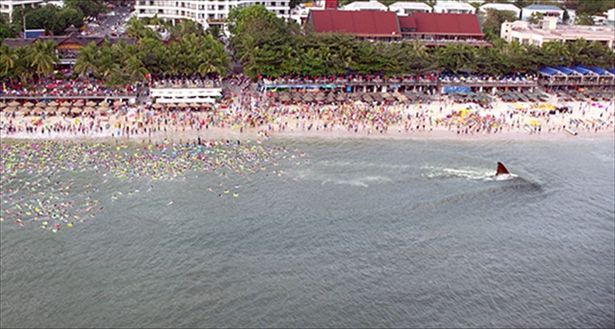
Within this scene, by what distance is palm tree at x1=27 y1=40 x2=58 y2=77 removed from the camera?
80562 millimetres

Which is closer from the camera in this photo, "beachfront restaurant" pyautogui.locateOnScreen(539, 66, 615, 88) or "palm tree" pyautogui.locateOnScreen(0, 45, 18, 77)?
"palm tree" pyautogui.locateOnScreen(0, 45, 18, 77)

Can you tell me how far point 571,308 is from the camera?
143 ft

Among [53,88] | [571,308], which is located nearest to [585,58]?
[571,308]

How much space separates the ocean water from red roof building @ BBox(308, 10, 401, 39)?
154 feet

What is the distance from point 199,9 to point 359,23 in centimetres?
3091

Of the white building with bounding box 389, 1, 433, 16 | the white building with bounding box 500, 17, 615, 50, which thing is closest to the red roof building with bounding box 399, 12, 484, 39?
the white building with bounding box 500, 17, 615, 50

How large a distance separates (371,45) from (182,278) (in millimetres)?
54498

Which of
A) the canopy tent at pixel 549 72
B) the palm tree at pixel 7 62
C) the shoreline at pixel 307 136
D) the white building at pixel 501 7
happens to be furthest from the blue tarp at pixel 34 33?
the white building at pixel 501 7

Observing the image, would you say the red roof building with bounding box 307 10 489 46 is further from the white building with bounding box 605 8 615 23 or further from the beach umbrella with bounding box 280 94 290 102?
the white building with bounding box 605 8 615 23

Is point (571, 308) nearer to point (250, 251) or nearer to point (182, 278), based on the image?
point (250, 251)

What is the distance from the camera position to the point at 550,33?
110 m

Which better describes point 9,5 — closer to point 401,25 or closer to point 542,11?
point 401,25

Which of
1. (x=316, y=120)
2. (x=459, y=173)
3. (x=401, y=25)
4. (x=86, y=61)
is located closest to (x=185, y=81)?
(x=86, y=61)

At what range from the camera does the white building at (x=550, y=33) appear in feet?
355
